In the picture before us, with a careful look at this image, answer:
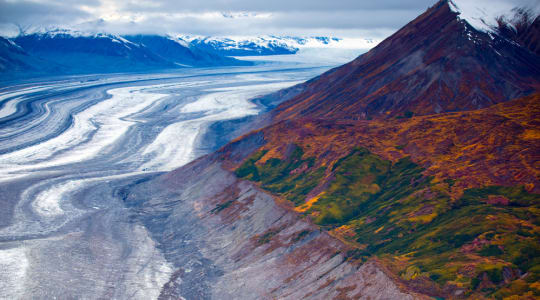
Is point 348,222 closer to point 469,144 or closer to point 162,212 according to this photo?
point 469,144

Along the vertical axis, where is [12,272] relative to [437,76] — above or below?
below

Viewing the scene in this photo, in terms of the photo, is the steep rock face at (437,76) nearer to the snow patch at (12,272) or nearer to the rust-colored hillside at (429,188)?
the rust-colored hillside at (429,188)

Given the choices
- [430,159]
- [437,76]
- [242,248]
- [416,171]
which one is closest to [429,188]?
[416,171]

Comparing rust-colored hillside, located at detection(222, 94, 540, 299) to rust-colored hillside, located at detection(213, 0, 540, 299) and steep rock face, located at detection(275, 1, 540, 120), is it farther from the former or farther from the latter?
steep rock face, located at detection(275, 1, 540, 120)

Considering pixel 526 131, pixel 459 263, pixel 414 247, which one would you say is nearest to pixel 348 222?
pixel 414 247

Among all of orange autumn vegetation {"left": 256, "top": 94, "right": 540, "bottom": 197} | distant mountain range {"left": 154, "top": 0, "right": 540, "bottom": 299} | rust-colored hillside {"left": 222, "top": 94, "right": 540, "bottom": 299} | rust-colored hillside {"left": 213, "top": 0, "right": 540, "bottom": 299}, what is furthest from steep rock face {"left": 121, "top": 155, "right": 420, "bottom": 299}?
orange autumn vegetation {"left": 256, "top": 94, "right": 540, "bottom": 197}

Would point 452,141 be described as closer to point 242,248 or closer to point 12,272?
point 242,248
